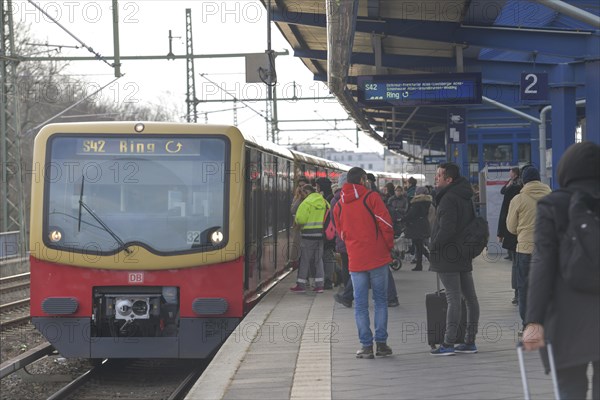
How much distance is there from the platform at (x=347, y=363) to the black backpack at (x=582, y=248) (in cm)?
252

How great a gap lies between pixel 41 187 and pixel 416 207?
9.30 metres

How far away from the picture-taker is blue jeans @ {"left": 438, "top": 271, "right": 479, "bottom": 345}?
9281mm

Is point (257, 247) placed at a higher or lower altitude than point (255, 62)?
lower

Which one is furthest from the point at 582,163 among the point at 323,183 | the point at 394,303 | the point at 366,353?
the point at 323,183

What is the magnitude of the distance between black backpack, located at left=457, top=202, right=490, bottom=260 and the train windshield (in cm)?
325

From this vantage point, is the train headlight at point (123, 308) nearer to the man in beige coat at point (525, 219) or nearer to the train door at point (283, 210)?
the man in beige coat at point (525, 219)

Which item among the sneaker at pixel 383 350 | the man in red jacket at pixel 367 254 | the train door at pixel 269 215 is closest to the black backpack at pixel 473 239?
the man in red jacket at pixel 367 254

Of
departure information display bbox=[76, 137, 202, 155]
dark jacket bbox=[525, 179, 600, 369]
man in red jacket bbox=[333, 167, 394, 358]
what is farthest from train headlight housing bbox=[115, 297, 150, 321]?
dark jacket bbox=[525, 179, 600, 369]

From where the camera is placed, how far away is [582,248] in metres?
5.00

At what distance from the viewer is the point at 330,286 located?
1639cm

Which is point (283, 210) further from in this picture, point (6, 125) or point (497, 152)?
point (497, 152)

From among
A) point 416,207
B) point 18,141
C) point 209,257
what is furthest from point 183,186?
point 18,141

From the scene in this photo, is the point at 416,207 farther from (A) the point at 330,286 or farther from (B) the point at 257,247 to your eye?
(B) the point at 257,247

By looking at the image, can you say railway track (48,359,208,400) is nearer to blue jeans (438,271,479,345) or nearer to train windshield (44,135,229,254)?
train windshield (44,135,229,254)
